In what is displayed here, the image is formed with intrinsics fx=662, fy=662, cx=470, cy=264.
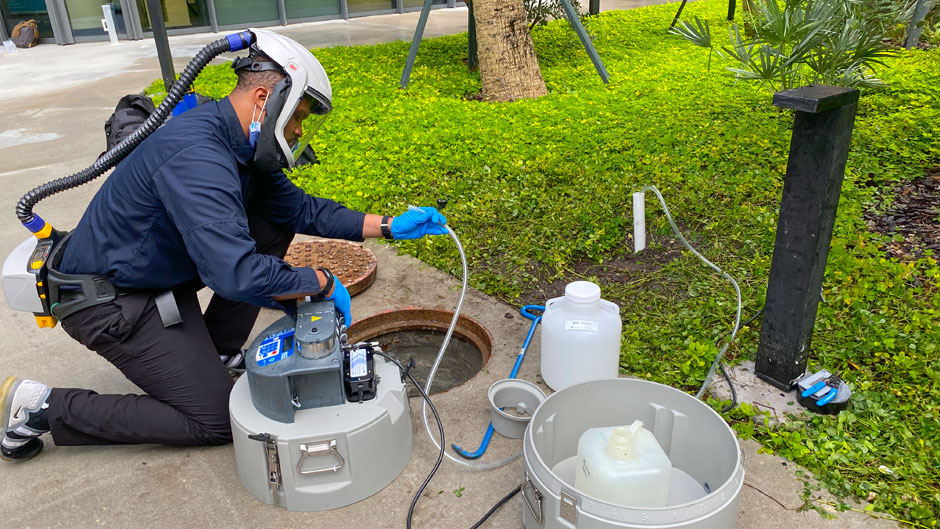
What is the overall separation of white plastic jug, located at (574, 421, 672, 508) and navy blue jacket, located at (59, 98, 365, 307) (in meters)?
→ 1.10

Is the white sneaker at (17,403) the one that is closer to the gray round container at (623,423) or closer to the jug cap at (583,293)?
the gray round container at (623,423)

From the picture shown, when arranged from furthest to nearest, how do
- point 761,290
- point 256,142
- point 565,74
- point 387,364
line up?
1. point 565,74
2. point 761,290
3. point 387,364
4. point 256,142

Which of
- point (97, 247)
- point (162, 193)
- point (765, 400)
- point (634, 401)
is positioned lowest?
point (765, 400)

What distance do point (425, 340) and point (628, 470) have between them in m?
1.67

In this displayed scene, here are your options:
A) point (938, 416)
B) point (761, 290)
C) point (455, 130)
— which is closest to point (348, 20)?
point (455, 130)

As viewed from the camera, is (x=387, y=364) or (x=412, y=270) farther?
(x=412, y=270)

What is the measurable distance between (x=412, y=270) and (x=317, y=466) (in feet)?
5.68

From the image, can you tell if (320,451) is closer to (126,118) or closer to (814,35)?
(126,118)

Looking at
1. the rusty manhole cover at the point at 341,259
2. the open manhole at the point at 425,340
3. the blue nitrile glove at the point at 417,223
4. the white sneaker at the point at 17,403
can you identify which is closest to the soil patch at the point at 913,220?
the open manhole at the point at 425,340

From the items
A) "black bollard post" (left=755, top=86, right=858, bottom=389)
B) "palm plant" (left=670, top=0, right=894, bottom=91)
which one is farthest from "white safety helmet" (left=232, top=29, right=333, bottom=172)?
"palm plant" (left=670, top=0, right=894, bottom=91)

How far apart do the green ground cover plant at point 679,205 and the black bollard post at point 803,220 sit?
0.86 feet

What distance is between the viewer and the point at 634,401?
2250 mm

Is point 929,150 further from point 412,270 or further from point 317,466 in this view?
point 317,466

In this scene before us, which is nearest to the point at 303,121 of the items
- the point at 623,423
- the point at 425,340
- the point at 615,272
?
the point at 425,340
